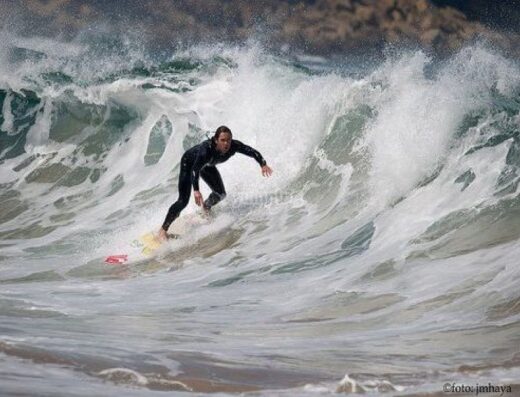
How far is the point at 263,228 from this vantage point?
10203mm

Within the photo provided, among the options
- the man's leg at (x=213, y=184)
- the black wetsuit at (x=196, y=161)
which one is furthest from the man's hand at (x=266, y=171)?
the man's leg at (x=213, y=184)

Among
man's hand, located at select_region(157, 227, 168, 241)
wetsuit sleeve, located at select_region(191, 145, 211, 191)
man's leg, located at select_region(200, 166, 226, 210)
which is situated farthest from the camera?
man's leg, located at select_region(200, 166, 226, 210)

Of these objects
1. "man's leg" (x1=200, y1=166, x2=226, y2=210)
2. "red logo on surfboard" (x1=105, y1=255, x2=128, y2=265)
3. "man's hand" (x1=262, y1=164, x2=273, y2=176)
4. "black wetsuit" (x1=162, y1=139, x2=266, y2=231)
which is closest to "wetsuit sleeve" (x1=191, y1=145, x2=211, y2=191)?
"black wetsuit" (x1=162, y1=139, x2=266, y2=231)

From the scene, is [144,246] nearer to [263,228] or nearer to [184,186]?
[184,186]

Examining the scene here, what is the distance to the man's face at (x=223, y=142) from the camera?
29.9 ft

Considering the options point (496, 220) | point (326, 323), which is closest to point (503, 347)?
point (326, 323)

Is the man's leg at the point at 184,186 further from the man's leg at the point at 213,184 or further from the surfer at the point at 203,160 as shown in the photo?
the man's leg at the point at 213,184

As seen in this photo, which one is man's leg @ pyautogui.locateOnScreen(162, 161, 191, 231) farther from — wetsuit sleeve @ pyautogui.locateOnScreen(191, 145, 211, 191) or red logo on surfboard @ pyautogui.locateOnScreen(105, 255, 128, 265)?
red logo on surfboard @ pyautogui.locateOnScreen(105, 255, 128, 265)

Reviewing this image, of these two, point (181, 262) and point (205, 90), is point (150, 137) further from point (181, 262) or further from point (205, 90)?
point (181, 262)

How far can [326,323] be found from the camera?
6.35 metres

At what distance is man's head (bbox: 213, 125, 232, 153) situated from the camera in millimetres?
9102

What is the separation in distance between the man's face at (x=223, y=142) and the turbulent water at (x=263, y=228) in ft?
3.58

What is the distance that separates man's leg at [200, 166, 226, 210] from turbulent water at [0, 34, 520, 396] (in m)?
0.25

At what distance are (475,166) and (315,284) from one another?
9.00 ft
